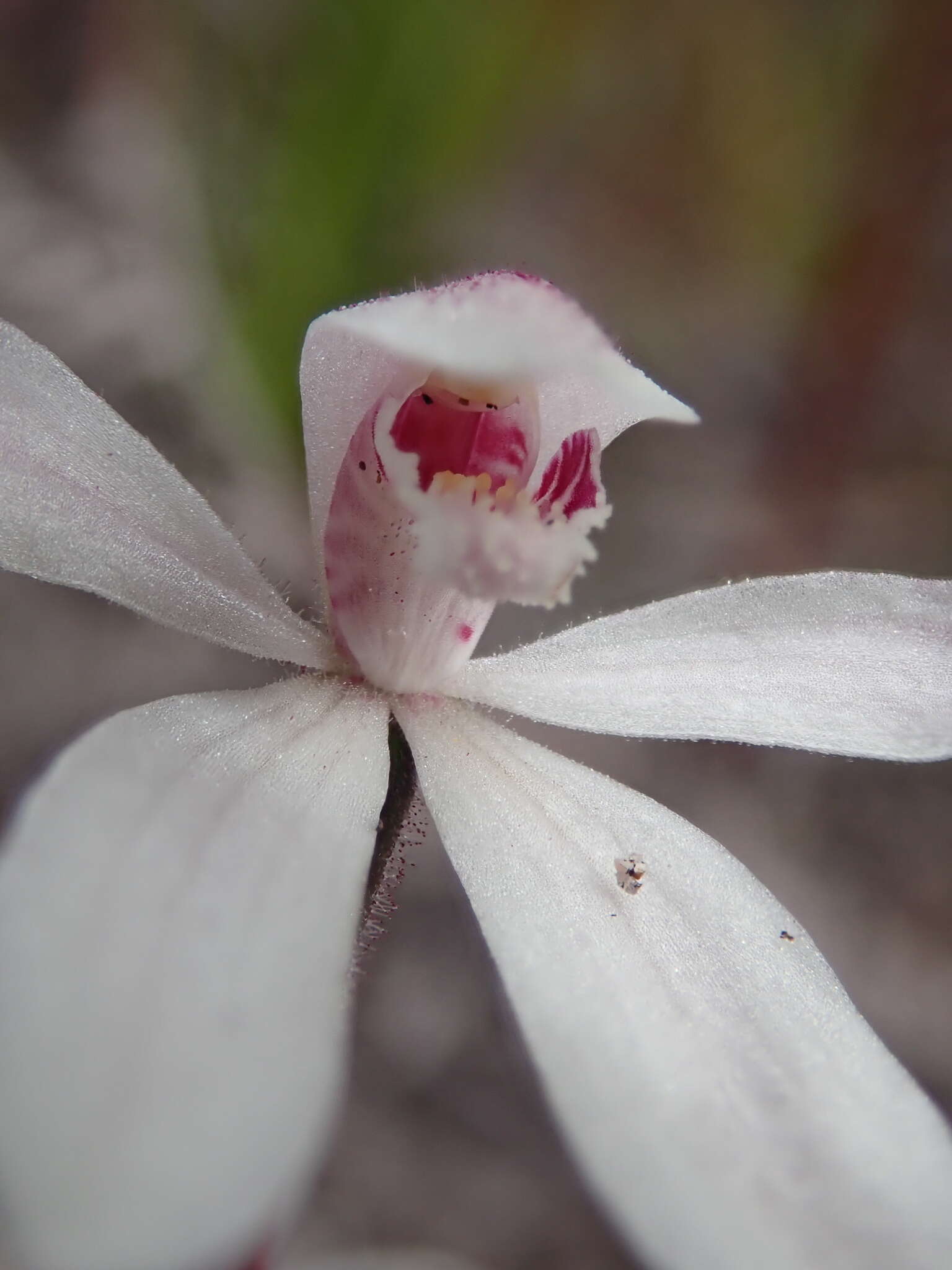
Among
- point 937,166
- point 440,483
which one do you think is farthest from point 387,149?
point 440,483

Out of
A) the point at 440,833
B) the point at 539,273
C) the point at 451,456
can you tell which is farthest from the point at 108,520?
the point at 539,273

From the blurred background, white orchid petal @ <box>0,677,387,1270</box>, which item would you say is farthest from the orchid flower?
the blurred background

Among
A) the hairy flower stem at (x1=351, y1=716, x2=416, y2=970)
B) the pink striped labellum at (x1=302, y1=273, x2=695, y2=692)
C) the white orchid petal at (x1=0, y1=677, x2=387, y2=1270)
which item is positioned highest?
the pink striped labellum at (x1=302, y1=273, x2=695, y2=692)

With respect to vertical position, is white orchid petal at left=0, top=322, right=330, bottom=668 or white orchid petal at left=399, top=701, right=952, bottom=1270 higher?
white orchid petal at left=0, top=322, right=330, bottom=668

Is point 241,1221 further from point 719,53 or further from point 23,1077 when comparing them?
point 719,53

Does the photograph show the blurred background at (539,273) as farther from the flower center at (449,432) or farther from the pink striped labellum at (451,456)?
the flower center at (449,432)

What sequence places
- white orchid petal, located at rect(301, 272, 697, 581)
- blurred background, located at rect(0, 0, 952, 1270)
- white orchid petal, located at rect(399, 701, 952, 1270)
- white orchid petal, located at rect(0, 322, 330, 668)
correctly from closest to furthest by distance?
white orchid petal, located at rect(399, 701, 952, 1270), white orchid petal, located at rect(301, 272, 697, 581), white orchid petal, located at rect(0, 322, 330, 668), blurred background, located at rect(0, 0, 952, 1270)

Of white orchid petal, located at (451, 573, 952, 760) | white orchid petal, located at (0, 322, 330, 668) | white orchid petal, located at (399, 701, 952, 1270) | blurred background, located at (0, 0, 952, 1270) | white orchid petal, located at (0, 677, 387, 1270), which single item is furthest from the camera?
blurred background, located at (0, 0, 952, 1270)

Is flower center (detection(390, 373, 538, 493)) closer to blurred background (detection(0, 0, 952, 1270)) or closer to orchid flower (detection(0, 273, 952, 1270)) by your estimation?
orchid flower (detection(0, 273, 952, 1270))

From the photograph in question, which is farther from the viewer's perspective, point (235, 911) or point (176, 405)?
point (176, 405)
